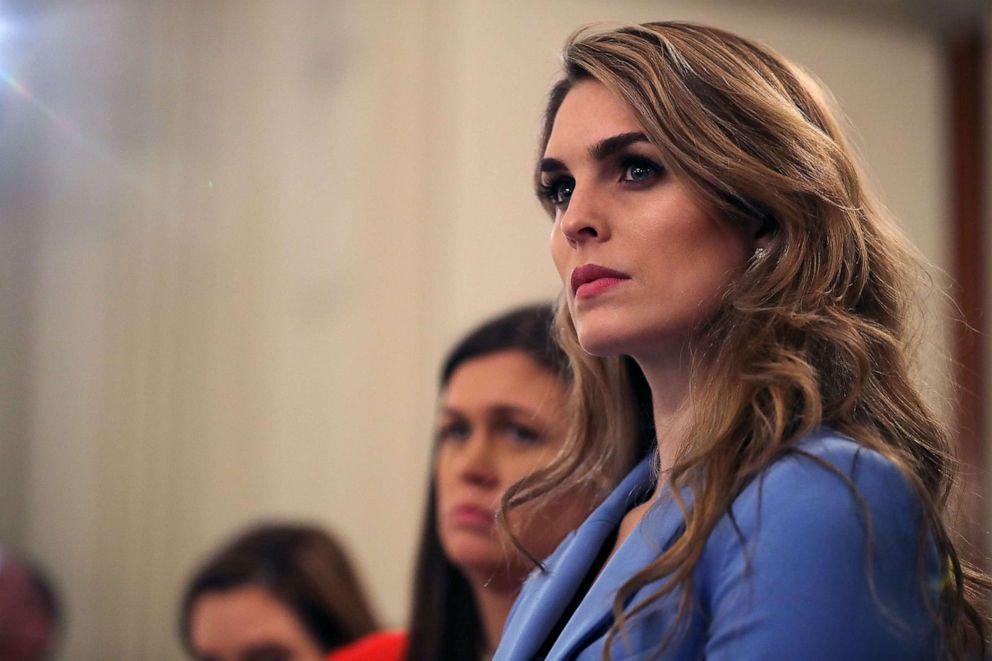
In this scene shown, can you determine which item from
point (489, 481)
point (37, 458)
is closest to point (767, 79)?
point (489, 481)

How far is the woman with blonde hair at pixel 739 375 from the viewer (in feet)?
3.28

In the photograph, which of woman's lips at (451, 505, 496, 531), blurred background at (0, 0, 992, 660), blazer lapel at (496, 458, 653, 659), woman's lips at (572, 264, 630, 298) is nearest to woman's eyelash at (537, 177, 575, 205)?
woman's lips at (572, 264, 630, 298)

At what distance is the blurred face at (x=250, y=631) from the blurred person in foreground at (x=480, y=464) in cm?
40

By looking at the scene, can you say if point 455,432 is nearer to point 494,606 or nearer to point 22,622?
point 494,606

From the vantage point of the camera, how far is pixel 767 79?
1.28 m

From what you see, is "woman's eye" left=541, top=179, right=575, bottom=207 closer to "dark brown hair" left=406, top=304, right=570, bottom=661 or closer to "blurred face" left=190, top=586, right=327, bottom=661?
"dark brown hair" left=406, top=304, right=570, bottom=661

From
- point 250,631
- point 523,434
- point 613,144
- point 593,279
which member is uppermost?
point 613,144

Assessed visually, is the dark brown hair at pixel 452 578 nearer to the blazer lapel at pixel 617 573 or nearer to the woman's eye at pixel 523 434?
the woman's eye at pixel 523 434

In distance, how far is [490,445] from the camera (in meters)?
1.92

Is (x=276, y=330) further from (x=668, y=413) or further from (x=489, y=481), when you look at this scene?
(x=668, y=413)

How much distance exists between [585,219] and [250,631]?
1517 millimetres

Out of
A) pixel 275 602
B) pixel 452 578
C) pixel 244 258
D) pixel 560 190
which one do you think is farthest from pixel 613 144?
pixel 244 258

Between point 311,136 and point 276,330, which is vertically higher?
point 311,136

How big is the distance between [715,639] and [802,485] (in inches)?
5.6
